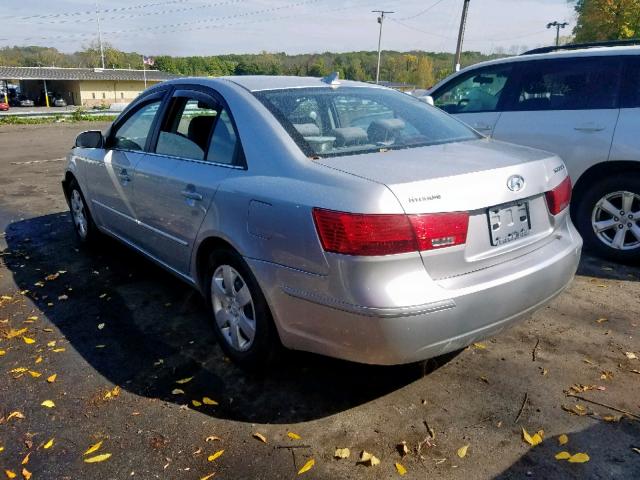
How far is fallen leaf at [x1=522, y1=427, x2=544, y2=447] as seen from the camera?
247cm

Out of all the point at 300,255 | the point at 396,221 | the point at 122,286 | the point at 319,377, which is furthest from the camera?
the point at 122,286

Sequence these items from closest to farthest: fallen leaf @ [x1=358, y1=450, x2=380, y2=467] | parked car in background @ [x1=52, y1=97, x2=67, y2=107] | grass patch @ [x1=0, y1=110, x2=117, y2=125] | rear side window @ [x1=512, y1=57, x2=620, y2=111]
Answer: fallen leaf @ [x1=358, y1=450, x2=380, y2=467]
rear side window @ [x1=512, y1=57, x2=620, y2=111]
grass patch @ [x1=0, y1=110, x2=117, y2=125]
parked car in background @ [x1=52, y1=97, x2=67, y2=107]

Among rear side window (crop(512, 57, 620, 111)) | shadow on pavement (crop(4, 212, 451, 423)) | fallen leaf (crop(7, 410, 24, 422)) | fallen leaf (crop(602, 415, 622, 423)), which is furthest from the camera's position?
rear side window (crop(512, 57, 620, 111))

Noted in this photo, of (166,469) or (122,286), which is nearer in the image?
(166,469)

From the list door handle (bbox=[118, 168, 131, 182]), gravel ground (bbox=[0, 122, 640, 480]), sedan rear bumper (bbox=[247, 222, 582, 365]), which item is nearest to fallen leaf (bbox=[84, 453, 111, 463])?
gravel ground (bbox=[0, 122, 640, 480])

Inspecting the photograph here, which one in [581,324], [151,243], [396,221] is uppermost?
[396,221]

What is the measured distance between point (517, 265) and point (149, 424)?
2.01 m

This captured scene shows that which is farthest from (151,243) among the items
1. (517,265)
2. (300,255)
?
(517,265)

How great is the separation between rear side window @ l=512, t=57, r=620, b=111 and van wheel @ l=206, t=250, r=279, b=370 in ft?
12.1

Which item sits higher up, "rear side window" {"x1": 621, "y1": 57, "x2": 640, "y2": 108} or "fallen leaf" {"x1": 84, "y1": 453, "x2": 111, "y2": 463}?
"rear side window" {"x1": 621, "y1": 57, "x2": 640, "y2": 108}

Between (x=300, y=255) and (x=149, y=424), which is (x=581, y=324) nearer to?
(x=300, y=255)

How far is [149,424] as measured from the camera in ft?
8.84

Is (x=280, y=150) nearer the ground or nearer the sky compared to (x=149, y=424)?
nearer the sky

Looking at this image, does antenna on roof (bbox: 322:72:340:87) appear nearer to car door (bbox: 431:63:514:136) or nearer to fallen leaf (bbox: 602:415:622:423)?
car door (bbox: 431:63:514:136)
